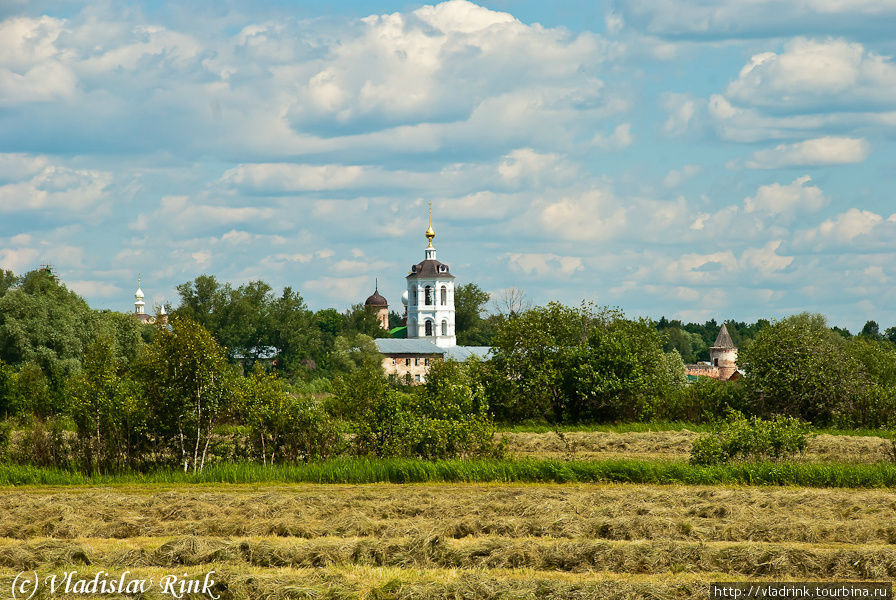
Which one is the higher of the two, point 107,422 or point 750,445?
point 107,422

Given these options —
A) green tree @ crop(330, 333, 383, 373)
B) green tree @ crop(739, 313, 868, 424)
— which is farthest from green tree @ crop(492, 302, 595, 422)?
green tree @ crop(330, 333, 383, 373)

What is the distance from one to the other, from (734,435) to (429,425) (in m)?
8.68

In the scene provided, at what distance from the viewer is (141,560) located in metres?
16.5

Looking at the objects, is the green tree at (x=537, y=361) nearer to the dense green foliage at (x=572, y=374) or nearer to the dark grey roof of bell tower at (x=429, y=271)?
the dense green foliage at (x=572, y=374)

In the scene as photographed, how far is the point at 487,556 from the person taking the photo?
16.8 metres

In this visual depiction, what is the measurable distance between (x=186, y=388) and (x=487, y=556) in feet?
51.2

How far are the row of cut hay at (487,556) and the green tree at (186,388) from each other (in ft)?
40.0

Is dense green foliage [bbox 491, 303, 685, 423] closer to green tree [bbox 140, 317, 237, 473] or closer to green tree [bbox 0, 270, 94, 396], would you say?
green tree [bbox 140, 317, 237, 473]

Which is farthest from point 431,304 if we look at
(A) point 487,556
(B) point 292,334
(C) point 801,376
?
(A) point 487,556

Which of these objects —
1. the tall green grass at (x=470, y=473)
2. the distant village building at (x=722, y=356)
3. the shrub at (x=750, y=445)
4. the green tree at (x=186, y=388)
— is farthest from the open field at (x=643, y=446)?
the distant village building at (x=722, y=356)

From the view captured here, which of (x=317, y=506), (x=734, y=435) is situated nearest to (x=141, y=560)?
(x=317, y=506)

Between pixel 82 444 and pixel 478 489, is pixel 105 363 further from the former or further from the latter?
pixel 478 489

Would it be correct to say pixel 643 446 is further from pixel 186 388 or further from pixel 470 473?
pixel 186 388

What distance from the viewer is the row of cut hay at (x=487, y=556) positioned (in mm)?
15758
